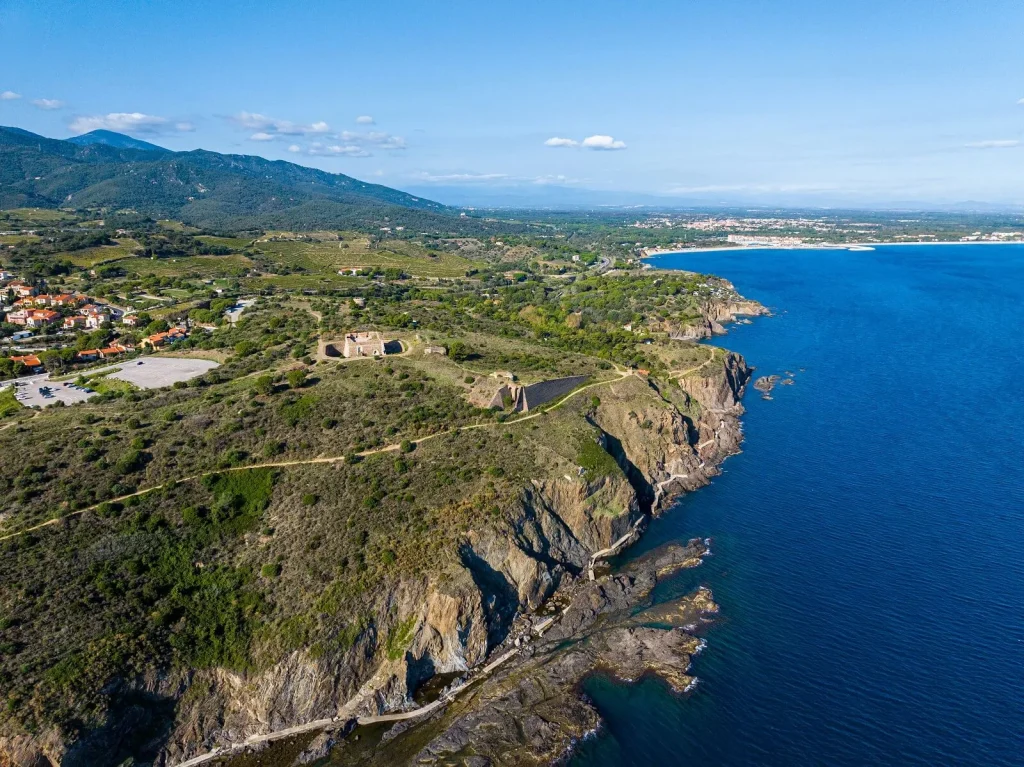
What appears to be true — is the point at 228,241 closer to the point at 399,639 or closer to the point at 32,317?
the point at 32,317

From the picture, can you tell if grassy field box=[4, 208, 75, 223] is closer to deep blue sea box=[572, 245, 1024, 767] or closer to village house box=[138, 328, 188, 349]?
village house box=[138, 328, 188, 349]

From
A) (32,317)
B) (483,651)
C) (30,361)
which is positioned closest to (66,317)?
(32,317)

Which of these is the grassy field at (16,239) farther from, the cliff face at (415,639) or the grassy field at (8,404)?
the cliff face at (415,639)

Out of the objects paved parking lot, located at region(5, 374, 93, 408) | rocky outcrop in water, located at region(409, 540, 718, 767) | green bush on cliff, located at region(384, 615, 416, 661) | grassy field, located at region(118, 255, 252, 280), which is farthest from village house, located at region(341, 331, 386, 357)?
grassy field, located at region(118, 255, 252, 280)

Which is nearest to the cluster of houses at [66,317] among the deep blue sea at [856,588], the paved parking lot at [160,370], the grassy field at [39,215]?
the paved parking lot at [160,370]

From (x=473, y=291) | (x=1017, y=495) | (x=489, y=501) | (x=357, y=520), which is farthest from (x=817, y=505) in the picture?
(x=473, y=291)
